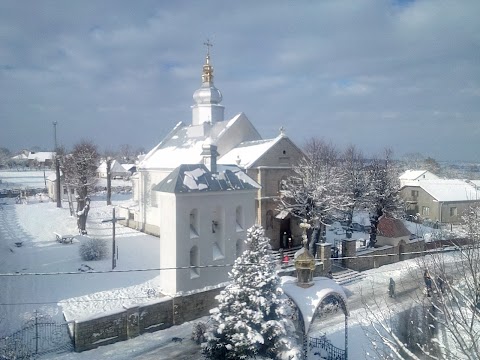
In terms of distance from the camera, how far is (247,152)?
27.4 meters

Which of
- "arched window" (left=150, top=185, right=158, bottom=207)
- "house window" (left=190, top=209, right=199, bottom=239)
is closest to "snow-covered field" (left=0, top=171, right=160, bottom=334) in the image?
"arched window" (left=150, top=185, right=158, bottom=207)

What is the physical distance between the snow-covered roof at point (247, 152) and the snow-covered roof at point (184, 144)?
4.60ft

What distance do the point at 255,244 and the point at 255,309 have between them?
186 centimetres

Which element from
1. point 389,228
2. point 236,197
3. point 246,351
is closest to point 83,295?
point 236,197

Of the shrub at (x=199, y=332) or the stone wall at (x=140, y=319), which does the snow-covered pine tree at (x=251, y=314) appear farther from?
the stone wall at (x=140, y=319)

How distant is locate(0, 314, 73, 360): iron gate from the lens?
39.3 ft

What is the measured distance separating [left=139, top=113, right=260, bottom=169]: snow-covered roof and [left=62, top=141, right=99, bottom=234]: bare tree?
173 inches

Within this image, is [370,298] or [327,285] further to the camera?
[370,298]

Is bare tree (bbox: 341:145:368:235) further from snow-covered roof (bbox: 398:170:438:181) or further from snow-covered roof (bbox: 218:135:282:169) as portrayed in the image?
snow-covered roof (bbox: 398:170:438:181)

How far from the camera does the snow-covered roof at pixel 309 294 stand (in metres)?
11.9

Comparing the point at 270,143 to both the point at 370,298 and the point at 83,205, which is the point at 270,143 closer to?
the point at 370,298

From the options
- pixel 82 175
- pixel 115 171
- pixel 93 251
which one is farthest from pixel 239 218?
pixel 115 171

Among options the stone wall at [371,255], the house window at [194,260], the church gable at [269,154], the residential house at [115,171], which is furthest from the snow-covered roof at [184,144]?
the residential house at [115,171]

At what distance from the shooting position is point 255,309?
11.0 meters
